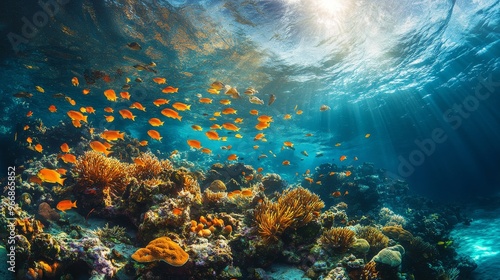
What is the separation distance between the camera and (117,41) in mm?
14867

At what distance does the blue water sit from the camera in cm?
1308

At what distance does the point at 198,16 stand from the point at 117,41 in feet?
18.9

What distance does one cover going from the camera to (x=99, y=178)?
586cm

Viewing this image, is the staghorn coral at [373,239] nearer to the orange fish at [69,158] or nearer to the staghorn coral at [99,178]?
the staghorn coral at [99,178]

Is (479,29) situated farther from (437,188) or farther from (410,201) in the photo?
(437,188)

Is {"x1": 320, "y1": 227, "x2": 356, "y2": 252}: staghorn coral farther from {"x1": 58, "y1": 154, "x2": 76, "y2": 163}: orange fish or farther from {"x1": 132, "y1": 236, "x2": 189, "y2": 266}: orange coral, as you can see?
{"x1": 58, "y1": 154, "x2": 76, "y2": 163}: orange fish

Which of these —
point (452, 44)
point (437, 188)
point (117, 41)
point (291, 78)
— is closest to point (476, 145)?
point (437, 188)

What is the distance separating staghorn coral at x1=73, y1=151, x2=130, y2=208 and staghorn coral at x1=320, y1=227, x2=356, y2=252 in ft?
16.7

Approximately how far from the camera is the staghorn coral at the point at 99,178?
564 cm

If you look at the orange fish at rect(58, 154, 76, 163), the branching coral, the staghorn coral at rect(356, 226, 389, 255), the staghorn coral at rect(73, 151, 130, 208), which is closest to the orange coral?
the branching coral

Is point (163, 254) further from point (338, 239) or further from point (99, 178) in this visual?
point (338, 239)

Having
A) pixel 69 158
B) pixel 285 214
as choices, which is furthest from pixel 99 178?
pixel 285 214

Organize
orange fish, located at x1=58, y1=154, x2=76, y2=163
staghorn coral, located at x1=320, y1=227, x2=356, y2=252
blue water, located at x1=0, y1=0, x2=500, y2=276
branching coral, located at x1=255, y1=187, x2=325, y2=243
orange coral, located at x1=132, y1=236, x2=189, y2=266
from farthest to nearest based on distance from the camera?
blue water, located at x1=0, y1=0, x2=500, y2=276
orange fish, located at x1=58, y1=154, x2=76, y2=163
staghorn coral, located at x1=320, y1=227, x2=356, y2=252
branching coral, located at x1=255, y1=187, x2=325, y2=243
orange coral, located at x1=132, y1=236, x2=189, y2=266

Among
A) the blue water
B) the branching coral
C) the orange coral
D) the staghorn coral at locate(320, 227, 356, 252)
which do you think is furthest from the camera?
the blue water
